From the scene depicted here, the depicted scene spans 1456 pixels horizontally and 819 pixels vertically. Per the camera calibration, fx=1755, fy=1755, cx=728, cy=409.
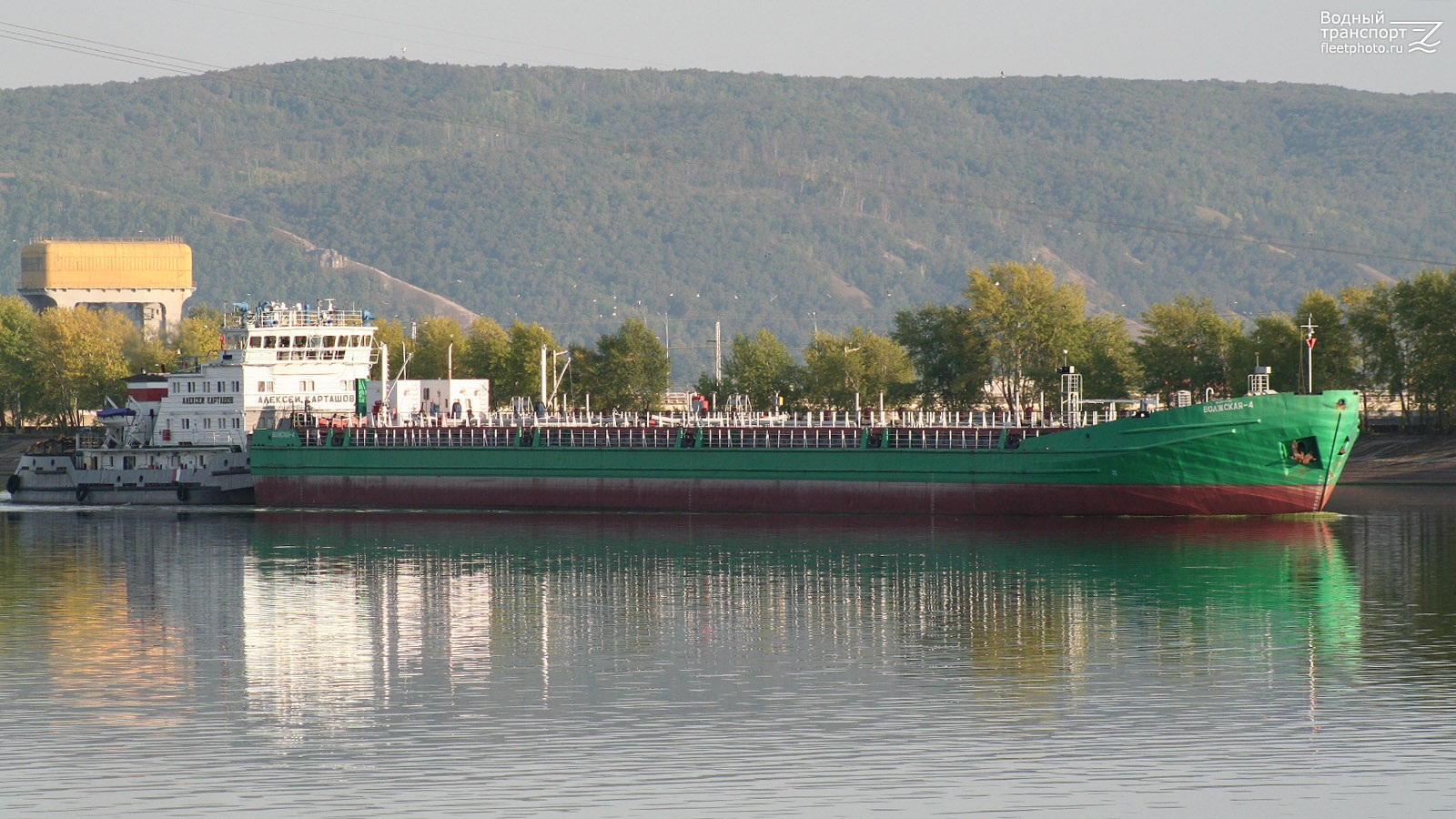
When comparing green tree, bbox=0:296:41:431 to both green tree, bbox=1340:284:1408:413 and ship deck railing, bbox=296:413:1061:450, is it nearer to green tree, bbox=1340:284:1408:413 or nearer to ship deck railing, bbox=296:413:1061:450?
ship deck railing, bbox=296:413:1061:450

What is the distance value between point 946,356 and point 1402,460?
1331 inches

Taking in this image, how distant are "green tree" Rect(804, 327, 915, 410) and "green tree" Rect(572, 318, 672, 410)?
35.1 ft

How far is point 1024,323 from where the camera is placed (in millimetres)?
120312

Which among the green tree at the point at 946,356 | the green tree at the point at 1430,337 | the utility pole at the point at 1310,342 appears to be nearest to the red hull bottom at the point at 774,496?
the utility pole at the point at 1310,342

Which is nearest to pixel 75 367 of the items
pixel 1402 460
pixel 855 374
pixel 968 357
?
pixel 855 374

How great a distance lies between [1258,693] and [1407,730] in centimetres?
359

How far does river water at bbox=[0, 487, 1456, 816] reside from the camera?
26.0 meters

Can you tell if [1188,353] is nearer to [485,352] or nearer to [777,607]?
[485,352]

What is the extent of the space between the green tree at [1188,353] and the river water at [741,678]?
50.5 meters

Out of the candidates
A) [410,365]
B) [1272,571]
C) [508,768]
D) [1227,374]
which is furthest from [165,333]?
[508,768]

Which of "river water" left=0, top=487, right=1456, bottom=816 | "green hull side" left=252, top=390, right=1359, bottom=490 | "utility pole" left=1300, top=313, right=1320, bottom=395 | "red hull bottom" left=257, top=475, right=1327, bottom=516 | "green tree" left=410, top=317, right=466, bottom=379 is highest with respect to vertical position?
"green tree" left=410, top=317, right=466, bottom=379

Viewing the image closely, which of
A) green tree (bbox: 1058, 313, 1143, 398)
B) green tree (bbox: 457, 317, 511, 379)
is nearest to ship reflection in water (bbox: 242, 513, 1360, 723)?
green tree (bbox: 1058, 313, 1143, 398)

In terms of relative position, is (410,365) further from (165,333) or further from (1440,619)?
(1440,619)

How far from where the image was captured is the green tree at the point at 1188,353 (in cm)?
10981
